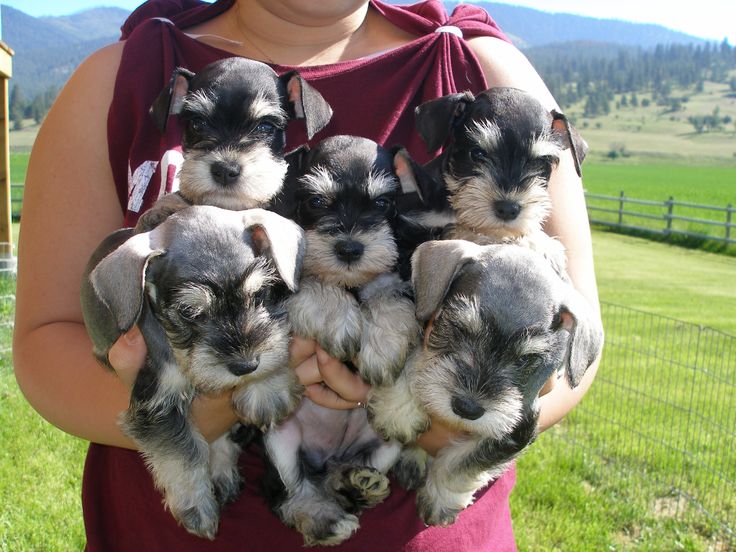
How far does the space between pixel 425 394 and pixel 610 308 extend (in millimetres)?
12974

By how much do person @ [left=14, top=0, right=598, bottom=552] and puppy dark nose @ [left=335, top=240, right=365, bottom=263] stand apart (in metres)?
0.33

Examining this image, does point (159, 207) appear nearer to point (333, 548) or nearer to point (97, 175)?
point (97, 175)

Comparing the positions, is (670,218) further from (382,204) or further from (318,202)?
(318,202)

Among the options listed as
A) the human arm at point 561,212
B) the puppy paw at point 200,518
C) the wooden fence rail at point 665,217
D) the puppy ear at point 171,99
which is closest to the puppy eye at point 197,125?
the puppy ear at point 171,99

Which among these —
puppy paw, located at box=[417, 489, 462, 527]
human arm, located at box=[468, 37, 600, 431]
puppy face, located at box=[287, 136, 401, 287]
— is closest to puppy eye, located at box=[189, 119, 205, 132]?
puppy face, located at box=[287, 136, 401, 287]

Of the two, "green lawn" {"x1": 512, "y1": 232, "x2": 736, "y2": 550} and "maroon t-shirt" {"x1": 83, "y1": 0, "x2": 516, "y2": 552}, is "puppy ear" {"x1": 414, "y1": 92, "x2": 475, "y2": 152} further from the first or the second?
"green lawn" {"x1": 512, "y1": 232, "x2": 736, "y2": 550}

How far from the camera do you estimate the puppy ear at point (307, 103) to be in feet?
9.50

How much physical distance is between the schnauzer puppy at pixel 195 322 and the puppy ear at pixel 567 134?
1.19m

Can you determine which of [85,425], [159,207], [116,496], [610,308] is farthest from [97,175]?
[610,308]

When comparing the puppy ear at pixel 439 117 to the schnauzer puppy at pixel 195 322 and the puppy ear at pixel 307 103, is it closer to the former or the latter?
the puppy ear at pixel 307 103

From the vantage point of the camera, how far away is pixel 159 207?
2688 millimetres

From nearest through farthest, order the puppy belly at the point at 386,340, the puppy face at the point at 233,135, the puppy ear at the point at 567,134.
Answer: the puppy belly at the point at 386,340 < the puppy face at the point at 233,135 < the puppy ear at the point at 567,134

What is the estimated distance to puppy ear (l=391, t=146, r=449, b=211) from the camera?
284cm

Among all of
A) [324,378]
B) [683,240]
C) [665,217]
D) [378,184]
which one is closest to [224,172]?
[378,184]
